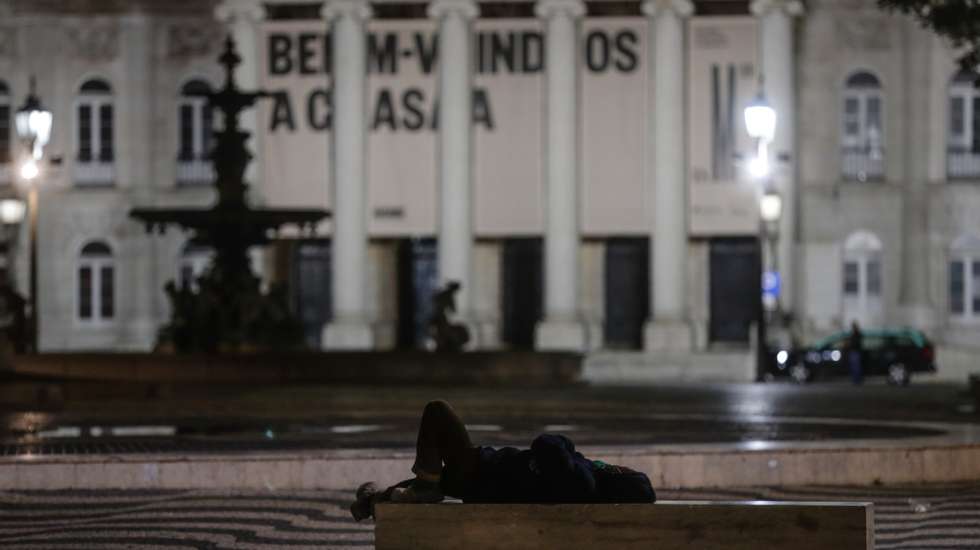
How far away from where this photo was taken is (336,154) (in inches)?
2168

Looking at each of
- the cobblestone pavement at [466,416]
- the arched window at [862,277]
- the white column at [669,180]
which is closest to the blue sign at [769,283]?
the cobblestone pavement at [466,416]

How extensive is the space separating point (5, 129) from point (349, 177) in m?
9.89

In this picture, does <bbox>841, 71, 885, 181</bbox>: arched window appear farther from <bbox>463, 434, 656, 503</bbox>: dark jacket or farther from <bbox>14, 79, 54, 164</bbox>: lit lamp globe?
<bbox>463, 434, 656, 503</bbox>: dark jacket

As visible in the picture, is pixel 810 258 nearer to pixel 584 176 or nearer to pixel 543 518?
pixel 584 176

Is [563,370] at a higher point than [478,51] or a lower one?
lower

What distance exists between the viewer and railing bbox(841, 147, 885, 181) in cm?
5769

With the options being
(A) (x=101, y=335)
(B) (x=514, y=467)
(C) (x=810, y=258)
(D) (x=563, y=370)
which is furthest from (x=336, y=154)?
(B) (x=514, y=467)

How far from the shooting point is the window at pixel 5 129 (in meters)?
58.4

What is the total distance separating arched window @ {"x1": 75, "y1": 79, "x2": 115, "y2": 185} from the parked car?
19.6 metres

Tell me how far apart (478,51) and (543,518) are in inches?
1855

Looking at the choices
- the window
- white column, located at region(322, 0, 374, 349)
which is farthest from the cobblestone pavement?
the window

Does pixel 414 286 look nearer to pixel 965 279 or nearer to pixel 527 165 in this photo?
pixel 527 165

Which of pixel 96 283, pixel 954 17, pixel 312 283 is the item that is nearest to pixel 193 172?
pixel 96 283

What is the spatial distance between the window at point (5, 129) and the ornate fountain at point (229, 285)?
26163 mm
